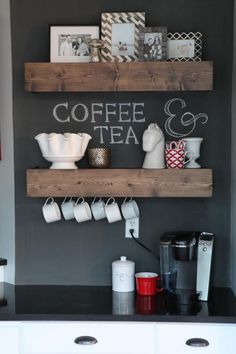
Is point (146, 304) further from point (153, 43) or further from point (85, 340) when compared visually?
point (153, 43)

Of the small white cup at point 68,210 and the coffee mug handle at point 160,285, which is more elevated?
the small white cup at point 68,210

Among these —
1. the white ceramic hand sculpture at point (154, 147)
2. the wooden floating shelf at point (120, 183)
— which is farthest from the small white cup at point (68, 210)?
the white ceramic hand sculpture at point (154, 147)

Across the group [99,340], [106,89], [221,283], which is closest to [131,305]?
[99,340]

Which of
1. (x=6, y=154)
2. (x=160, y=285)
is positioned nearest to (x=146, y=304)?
(x=160, y=285)

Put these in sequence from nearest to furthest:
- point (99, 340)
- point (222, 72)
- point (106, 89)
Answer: point (99, 340), point (106, 89), point (222, 72)

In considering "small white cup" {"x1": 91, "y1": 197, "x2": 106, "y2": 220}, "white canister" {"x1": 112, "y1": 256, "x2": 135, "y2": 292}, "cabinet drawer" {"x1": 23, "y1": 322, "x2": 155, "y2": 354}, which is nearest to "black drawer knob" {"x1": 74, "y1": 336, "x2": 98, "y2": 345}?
"cabinet drawer" {"x1": 23, "y1": 322, "x2": 155, "y2": 354}

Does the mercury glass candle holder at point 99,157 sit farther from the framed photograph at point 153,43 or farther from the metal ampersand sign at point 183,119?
the framed photograph at point 153,43

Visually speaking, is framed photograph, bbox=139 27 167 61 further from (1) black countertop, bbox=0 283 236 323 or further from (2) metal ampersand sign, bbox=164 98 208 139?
(1) black countertop, bbox=0 283 236 323

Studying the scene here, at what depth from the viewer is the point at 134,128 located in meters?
2.78

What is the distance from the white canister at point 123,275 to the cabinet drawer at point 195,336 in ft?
1.30

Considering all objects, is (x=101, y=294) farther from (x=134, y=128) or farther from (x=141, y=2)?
(x=141, y=2)

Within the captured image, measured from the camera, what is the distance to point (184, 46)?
2.63 m

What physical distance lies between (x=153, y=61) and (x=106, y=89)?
0.26 meters

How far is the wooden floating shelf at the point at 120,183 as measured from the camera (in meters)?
2.53
